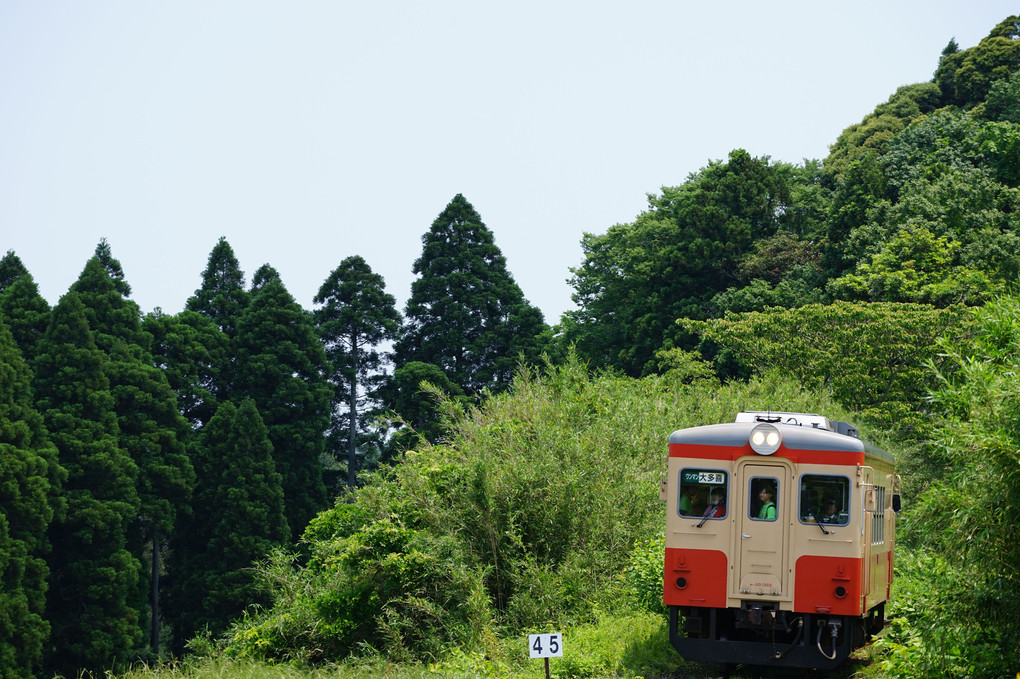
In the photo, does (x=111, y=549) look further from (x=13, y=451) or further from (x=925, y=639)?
(x=925, y=639)

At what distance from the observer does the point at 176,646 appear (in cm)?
3978

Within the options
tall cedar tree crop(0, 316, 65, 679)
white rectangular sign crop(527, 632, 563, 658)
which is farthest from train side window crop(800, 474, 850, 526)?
tall cedar tree crop(0, 316, 65, 679)

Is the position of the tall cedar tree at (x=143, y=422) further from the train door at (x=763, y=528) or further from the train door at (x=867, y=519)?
the train door at (x=867, y=519)

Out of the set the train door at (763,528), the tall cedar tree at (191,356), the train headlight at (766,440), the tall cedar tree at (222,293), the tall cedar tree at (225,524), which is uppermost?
the tall cedar tree at (222,293)

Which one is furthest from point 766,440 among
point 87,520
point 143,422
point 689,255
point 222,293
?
point 222,293

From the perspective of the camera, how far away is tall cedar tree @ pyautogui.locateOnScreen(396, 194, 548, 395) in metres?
49.8

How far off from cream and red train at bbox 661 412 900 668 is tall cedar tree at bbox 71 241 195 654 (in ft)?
99.2

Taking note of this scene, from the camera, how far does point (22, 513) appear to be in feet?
105

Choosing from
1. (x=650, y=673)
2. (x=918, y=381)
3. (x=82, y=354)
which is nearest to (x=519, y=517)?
(x=650, y=673)

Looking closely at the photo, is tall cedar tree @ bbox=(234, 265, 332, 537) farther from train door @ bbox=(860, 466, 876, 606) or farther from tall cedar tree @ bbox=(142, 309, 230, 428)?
train door @ bbox=(860, 466, 876, 606)

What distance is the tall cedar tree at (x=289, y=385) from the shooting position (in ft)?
144

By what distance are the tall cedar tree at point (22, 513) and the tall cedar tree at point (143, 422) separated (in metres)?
4.09

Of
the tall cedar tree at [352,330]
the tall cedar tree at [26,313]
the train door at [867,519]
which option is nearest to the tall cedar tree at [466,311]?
the tall cedar tree at [352,330]

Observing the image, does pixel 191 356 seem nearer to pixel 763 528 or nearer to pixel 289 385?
pixel 289 385
